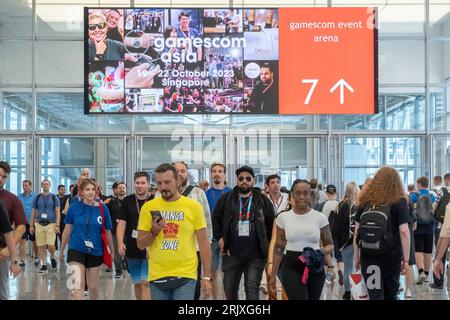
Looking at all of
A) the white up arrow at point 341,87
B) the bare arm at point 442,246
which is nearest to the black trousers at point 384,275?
the bare arm at point 442,246

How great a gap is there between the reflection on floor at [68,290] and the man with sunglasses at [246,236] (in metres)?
2.49

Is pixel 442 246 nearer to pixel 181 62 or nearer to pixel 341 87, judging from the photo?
pixel 341 87

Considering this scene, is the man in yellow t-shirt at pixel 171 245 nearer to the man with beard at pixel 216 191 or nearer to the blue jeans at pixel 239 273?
the blue jeans at pixel 239 273

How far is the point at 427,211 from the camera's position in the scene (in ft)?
38.4

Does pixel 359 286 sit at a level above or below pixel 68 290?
above

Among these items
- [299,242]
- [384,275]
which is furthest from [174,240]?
[384,275]

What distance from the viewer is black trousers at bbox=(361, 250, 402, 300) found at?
6227mm

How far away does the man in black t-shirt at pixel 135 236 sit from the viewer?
8.10 meters

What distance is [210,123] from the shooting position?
60.2 feet

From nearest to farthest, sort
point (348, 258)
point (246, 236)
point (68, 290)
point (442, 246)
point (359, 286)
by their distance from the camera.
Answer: point (359, 286) < point (442, 246) < point (246, 236) < point (348, 258) < point (68, 290)

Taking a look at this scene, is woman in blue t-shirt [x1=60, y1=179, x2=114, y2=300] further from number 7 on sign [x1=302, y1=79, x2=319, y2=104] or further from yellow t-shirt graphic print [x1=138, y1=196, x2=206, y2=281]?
number 7 on sign [x1=302, y1=79, x2=319, y2=104]

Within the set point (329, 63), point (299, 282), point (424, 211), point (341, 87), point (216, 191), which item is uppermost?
point (329, 63)

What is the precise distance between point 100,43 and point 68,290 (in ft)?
24.4

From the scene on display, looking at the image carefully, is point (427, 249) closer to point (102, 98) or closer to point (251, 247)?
point (251, 247)
